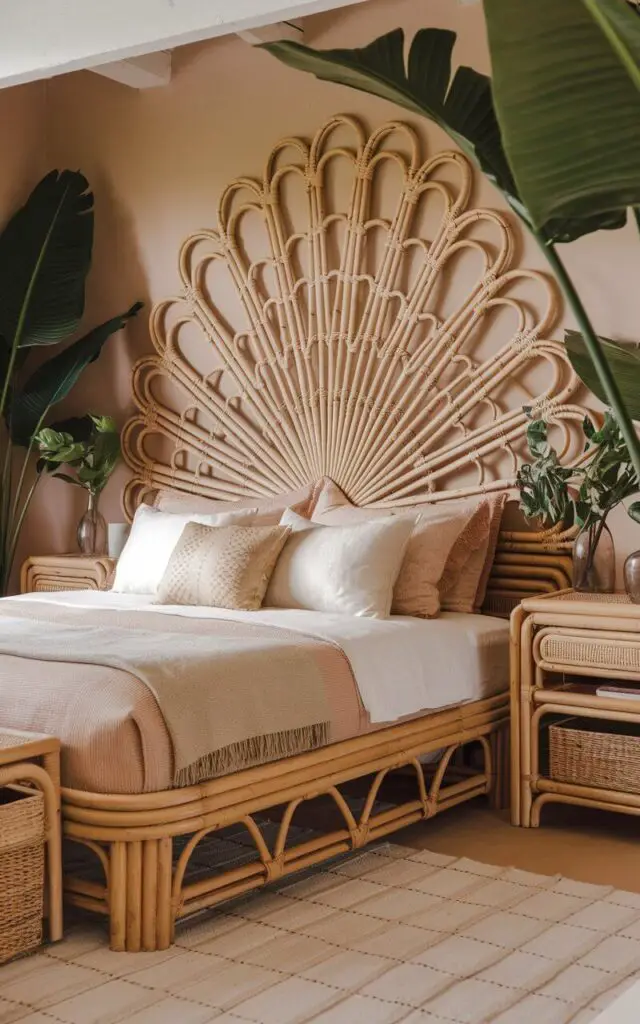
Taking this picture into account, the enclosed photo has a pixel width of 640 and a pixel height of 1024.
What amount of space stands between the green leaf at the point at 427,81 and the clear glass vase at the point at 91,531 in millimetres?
3985

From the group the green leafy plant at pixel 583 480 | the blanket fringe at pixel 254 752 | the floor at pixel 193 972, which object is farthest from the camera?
the green leafy plant at pixel 583 480

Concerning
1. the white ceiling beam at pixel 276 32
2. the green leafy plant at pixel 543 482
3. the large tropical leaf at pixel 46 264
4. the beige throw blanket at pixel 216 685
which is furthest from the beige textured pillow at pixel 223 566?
the white ceiling beam at pixel 276 32

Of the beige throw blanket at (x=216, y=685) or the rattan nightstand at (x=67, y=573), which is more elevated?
→ the rattan nightstand at (x=67, y=573)

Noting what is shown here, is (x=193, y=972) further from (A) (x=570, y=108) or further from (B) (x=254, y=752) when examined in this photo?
(A) (x=570, y=108)

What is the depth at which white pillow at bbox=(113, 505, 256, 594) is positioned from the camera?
4.40 meters

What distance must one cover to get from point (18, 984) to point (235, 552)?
70.1 inches

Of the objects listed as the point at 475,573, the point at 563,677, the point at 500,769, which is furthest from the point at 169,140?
the point at 500,769

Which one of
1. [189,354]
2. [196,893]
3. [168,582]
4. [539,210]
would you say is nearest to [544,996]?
[196,893]

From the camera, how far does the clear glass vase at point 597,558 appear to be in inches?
157

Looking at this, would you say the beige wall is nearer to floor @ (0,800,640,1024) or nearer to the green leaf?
floor @ (0,800,640,1024)

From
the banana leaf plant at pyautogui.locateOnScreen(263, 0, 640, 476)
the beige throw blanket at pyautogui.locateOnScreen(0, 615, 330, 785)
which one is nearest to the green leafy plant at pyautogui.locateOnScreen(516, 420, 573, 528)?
the beige throw blanket at pyautogui.locateOnScreen(0, 615, 330, 785)

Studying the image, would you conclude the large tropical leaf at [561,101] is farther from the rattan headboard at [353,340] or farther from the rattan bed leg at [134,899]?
the rattan headboard at [353,340]

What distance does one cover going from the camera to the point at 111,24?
9.81 ft

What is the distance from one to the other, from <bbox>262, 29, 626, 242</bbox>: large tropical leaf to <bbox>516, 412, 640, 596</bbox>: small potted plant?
7.97 ft
